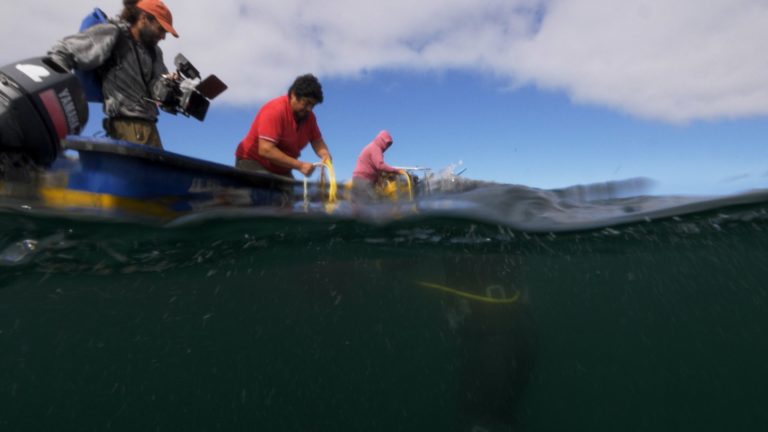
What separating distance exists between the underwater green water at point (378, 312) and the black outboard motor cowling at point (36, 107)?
5.42 feet

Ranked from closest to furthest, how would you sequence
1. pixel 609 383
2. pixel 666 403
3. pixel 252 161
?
pixel 252 161
pixel 609 383
pixel 666 403

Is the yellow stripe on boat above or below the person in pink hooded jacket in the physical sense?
below

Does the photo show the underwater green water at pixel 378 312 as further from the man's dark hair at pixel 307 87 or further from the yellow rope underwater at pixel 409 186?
the man's dark hair at pixel 307 87

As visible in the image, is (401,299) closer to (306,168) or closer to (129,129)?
(306,168)

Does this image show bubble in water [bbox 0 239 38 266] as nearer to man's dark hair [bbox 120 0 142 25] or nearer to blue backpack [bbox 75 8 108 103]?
blue backpack [bbox 75 8 108 103]

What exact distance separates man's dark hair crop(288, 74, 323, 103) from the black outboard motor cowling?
92.7 inches

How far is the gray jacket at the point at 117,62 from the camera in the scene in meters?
4.04

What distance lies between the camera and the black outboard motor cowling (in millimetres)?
3625

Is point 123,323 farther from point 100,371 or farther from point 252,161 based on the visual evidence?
point 100,371

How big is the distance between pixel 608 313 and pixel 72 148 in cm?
1548

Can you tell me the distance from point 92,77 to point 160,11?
96cm

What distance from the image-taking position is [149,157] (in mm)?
3891

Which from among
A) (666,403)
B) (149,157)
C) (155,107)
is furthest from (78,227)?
(666,403)

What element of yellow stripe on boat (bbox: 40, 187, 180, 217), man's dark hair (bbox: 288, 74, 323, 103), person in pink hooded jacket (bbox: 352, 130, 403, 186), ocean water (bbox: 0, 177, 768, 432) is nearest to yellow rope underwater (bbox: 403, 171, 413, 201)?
ocean water (bbox: 0, 177, 768, 432)
